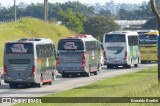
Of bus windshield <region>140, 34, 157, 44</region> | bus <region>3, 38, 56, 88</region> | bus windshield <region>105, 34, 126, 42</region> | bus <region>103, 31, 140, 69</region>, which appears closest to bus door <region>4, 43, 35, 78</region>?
bus <region>3, 38, 56, 88</region>

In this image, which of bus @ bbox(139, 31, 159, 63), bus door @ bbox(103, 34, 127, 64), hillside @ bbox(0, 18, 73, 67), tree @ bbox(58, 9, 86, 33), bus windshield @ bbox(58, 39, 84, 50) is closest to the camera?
→ bus windshield @ bbox(58, 39, 84, 50)

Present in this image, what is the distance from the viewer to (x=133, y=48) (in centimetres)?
6481

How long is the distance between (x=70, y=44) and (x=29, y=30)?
5542 centimetres

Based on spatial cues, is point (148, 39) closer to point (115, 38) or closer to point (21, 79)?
point (115, 38)

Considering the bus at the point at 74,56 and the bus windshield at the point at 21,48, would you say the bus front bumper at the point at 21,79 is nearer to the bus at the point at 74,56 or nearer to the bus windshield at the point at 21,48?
the bus windshield at the point at 21,48

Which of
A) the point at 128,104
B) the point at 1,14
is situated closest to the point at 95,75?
the point at 128,104

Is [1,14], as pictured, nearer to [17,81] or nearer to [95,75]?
Result: [95,75]

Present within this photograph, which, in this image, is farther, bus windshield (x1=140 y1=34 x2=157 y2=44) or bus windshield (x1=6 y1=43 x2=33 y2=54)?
bus windshield (x1=140 y1=34 x2=157 y2=44)

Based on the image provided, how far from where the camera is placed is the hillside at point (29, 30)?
95.3 meters

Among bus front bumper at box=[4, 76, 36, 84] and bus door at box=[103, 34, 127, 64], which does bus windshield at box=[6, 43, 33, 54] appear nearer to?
bus front bumper at box=[4, 76, 36, 84]

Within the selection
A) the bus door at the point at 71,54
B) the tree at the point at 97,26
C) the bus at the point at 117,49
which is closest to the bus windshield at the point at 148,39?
the bus at the point at 117,49

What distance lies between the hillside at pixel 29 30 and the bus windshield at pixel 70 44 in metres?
44.5

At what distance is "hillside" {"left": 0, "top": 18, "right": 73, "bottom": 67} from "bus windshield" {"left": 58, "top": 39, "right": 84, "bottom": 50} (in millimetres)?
44490

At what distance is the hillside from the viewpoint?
95312 mm
